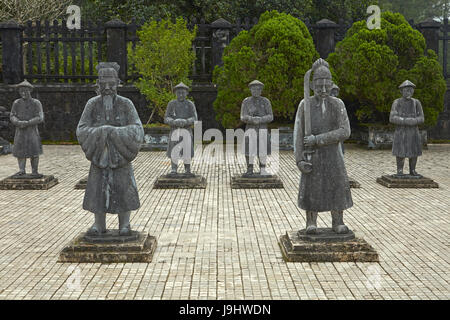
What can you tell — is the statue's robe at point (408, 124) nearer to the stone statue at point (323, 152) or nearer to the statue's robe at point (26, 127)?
the stone statue at point (323, 152)

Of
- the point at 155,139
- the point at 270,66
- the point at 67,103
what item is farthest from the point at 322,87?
the point at 67,103

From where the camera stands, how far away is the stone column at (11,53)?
64.5ft

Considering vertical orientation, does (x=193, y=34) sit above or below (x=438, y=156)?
above

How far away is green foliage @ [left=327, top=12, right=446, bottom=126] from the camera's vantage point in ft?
A: 55.3

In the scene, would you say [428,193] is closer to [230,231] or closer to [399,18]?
[230,231]

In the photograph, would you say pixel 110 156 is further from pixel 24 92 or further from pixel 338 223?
pixel 24 92

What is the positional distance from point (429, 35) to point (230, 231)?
1454cm

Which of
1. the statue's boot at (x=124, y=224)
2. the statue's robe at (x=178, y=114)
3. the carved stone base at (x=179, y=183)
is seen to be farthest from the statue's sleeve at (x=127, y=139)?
the statue's robe at (x=178, y=114)

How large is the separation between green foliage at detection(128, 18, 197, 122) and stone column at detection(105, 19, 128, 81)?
173cm

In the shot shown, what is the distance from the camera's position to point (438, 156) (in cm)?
1588

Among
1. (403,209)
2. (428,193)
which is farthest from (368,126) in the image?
(403,209)

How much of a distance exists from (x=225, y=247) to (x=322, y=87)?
236cm

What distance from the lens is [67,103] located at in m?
19.8

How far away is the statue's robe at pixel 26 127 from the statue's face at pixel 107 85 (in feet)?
17.3
